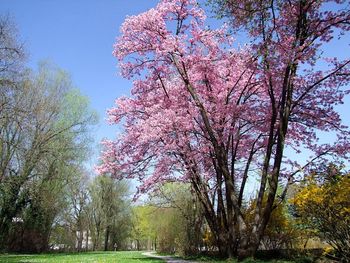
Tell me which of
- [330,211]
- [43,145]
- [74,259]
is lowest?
[74,259]

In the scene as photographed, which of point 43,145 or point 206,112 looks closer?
point 206,112

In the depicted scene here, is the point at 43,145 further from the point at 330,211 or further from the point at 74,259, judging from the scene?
the point at 330,211

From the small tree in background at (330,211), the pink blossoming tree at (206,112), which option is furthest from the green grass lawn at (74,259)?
the small tree in background at (330,211)

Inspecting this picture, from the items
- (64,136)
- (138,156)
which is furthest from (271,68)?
(64,136)

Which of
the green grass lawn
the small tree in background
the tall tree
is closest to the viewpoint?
the small tree in background

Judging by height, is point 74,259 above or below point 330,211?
below

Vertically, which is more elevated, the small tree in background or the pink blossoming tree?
the pink blossoming tree

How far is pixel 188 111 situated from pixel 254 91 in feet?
10.4

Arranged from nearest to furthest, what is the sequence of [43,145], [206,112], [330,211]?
[330,211] < [206,112] < [43,145]

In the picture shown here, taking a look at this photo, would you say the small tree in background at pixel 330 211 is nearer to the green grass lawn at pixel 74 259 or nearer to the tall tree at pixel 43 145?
the green grass lawn at pixel 74 259

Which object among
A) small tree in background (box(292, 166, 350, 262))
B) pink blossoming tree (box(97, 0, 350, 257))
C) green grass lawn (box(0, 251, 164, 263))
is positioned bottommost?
green grass lawn (box(0, 251, 164, 263))

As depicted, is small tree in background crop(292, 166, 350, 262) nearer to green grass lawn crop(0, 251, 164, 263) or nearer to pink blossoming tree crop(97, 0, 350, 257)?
pink blossoming tree crop(97, 0, 350, 257)

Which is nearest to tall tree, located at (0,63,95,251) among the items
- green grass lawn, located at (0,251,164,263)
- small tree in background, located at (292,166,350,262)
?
green grass lawn, located at (0,251,164,263)

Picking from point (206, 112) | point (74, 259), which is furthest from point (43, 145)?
Result: point (206, 112)
